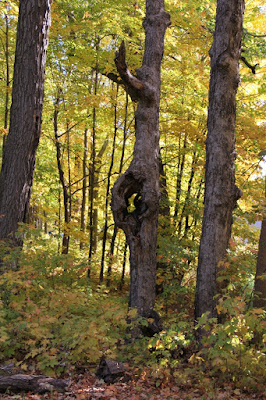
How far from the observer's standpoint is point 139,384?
443cm

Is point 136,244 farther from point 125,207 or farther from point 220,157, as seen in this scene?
point 220,157

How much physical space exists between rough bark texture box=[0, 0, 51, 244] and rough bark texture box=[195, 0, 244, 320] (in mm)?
3504

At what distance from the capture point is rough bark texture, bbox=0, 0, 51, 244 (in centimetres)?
669

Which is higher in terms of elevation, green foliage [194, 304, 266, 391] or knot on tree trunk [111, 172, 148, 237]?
knot on tree trunk [111, 172, 148, 237]

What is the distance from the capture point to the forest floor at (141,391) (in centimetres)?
382

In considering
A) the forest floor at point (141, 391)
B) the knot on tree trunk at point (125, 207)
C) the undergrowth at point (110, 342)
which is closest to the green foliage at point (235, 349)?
the undergrowth at point (110, 342)

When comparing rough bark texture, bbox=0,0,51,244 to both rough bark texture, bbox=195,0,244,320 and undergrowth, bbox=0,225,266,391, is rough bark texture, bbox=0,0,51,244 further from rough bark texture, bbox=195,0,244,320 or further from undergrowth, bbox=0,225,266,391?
rough bark texture, bbox=195,0,244,320

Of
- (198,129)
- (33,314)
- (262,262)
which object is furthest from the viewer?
(198,129)

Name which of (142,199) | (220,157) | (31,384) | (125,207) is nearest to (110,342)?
(31,384)

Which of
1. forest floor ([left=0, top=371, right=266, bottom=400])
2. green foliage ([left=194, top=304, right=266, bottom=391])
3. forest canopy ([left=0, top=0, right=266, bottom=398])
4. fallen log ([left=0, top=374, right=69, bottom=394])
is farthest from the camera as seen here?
forest canopy ([left=0, top=0, right=266, bottom=398])

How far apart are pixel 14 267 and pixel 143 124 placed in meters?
3.55

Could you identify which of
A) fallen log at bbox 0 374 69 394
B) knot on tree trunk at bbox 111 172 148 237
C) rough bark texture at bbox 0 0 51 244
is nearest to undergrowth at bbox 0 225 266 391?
fallen log at bbox 0 374 69 394

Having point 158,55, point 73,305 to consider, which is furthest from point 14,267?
point 158,55

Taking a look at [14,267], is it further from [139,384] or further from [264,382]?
[264,382]
